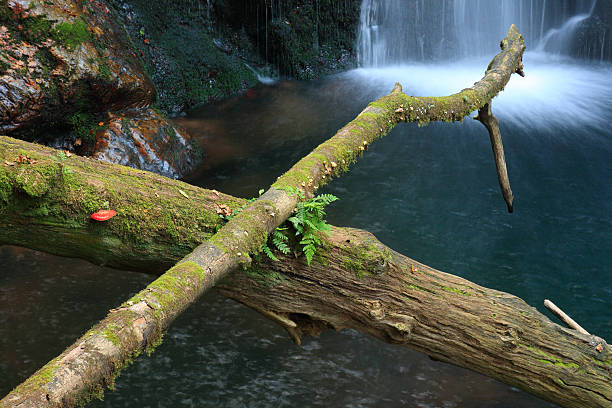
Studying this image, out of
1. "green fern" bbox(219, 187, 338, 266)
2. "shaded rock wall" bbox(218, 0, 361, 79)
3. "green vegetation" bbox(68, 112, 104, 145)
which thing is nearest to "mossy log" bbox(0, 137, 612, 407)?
"green fern" bbox(219, 187, 338, 266)

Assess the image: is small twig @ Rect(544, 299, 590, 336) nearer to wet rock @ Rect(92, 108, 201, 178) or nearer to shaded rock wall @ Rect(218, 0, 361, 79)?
wet rock @ Rect(92, 108, 201, 178)

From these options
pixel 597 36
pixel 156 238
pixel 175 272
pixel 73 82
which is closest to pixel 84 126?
pixel 73 82

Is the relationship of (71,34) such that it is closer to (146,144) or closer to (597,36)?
(146,144)

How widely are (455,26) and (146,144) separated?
14639 mm

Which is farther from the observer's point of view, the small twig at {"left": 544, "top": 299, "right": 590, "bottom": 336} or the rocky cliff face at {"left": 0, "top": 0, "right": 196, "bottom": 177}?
the rocky cliff face at {"left": 0, "top": 0, "right": 196, "bottom": 177}

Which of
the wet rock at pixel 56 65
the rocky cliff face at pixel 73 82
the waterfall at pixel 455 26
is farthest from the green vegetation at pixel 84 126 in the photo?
the waterfall at pixel 455 26

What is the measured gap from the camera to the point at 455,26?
19.0 meters

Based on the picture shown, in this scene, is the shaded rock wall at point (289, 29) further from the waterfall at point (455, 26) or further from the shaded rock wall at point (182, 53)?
the waterfall at point (455, 26)

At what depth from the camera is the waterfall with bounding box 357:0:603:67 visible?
17.8 metres

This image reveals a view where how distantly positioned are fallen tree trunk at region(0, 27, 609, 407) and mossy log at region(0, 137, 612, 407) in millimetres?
25

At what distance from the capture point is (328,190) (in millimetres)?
9117

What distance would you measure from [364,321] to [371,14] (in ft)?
53.8

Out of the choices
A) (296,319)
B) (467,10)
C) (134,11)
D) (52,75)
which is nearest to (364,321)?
(296,319)

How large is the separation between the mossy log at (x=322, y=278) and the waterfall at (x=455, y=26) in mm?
15312
